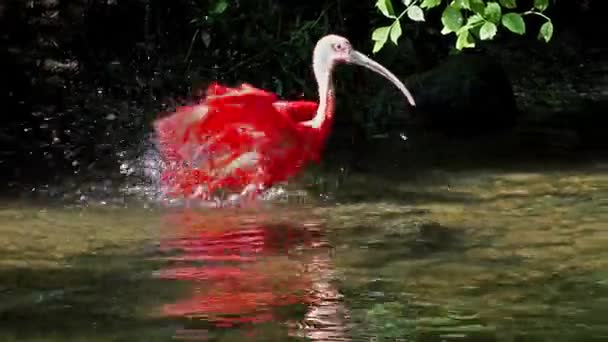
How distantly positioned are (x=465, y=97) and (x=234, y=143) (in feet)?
14.9

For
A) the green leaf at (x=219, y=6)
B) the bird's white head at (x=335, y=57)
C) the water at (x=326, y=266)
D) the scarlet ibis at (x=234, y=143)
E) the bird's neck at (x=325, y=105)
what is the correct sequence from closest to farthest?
the water at (x=326, y=266), the scarlet ibis at (x=234, y=143), the bird's neck at (x=325, y=105), the bird's white head at (x=335, y=57), the green leaf at (x=219, y=6)

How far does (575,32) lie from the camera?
16.2 metres

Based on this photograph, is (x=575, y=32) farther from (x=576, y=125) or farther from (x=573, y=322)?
(x=573, y=322)

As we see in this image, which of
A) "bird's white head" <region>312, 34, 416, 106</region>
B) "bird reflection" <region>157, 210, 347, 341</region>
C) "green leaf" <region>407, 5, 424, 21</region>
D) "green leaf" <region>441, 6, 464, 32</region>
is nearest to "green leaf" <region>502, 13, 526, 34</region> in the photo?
"green leaf" <region>441, 6, 464, 32</region>

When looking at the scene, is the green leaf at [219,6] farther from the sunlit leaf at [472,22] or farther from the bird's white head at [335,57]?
the sunlit leaf at [472,22]

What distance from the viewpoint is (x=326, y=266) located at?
17.9 ft

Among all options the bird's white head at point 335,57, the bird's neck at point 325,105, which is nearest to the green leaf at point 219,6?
the bird's white head at point 335,57

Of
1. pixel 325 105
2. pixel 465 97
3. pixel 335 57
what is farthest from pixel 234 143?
pixel 465 97

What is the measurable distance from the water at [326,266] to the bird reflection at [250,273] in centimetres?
1

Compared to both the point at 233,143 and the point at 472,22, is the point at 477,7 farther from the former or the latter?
the point at 233,143

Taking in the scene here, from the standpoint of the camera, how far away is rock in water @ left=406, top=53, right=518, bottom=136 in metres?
10.9

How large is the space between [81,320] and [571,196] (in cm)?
334

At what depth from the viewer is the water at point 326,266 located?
175 inches

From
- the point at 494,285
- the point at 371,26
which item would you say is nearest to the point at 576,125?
the point at 371,26
